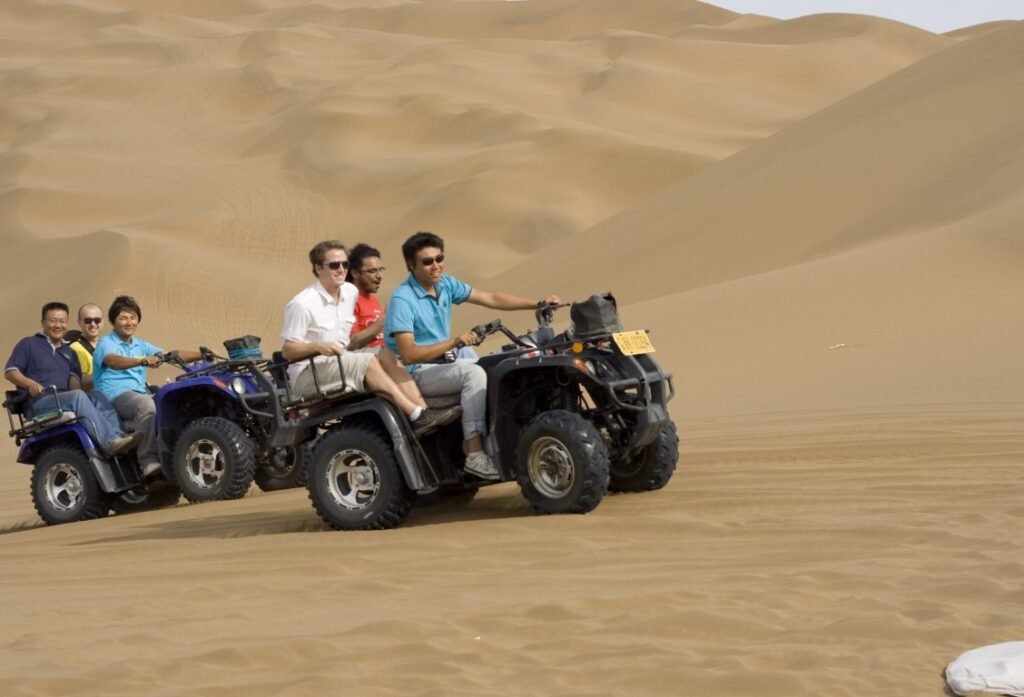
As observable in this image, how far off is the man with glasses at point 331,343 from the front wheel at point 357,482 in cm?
23

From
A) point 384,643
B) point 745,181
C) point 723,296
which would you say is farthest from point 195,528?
point 745,181

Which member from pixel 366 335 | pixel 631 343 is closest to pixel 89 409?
pixel 366 335

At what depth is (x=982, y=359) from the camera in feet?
47.6

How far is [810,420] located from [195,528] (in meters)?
5.35

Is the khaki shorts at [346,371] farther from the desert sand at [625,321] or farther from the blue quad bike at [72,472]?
the blue quad bike at [72,472]

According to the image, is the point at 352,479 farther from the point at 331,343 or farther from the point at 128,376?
the point at 128,376

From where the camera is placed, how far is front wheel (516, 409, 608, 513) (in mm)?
7277

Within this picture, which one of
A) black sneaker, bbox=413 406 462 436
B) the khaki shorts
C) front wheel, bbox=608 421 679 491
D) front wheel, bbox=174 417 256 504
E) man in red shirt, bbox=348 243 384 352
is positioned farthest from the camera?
front wheel, bbox=174 417 256 504

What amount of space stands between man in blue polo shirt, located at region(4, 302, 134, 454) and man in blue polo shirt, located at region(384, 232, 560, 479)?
11.1 ft

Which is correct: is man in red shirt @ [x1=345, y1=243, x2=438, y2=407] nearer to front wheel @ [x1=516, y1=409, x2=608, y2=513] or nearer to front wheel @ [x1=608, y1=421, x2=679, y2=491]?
front wheel @ [x1=516, y1=409, x2=608, y2=513]

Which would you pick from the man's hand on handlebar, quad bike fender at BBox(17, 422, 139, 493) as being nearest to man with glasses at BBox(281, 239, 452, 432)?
the man's hand on handlebar

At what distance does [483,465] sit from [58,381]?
14.1 feet

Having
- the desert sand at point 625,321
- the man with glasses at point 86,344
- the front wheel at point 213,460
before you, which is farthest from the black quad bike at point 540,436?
the man with glasses at point 86,344

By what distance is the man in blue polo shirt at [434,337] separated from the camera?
24.9ft
